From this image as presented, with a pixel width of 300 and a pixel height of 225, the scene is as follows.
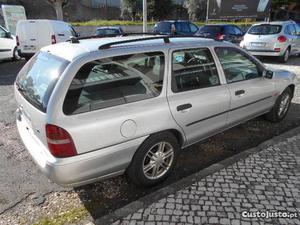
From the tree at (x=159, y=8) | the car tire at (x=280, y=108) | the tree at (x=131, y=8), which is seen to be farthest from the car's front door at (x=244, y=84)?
the tree at (x=131, y=8)

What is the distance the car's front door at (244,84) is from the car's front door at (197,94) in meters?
0.19

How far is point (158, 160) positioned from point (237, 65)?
6.17 ft

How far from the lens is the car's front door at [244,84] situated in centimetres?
364

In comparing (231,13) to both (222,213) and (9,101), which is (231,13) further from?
(222,213)

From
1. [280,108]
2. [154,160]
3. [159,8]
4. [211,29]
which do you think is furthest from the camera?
[159,8]

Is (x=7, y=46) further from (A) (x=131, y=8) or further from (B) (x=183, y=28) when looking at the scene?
(A) (x=131, y=8)

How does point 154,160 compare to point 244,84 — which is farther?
point 244,84

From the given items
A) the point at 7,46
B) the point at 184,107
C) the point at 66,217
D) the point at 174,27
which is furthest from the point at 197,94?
the point at 174,27

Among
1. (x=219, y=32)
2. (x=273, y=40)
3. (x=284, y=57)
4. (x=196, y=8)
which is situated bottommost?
(x=284, y=57)

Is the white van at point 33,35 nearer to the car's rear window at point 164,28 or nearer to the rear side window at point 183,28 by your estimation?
the car's rear window at point 164,28

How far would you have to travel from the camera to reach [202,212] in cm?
263

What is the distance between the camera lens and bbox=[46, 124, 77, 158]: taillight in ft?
7.61

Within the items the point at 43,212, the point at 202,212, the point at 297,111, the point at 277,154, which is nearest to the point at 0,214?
the point at 43,212

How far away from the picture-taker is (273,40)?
10.3m
